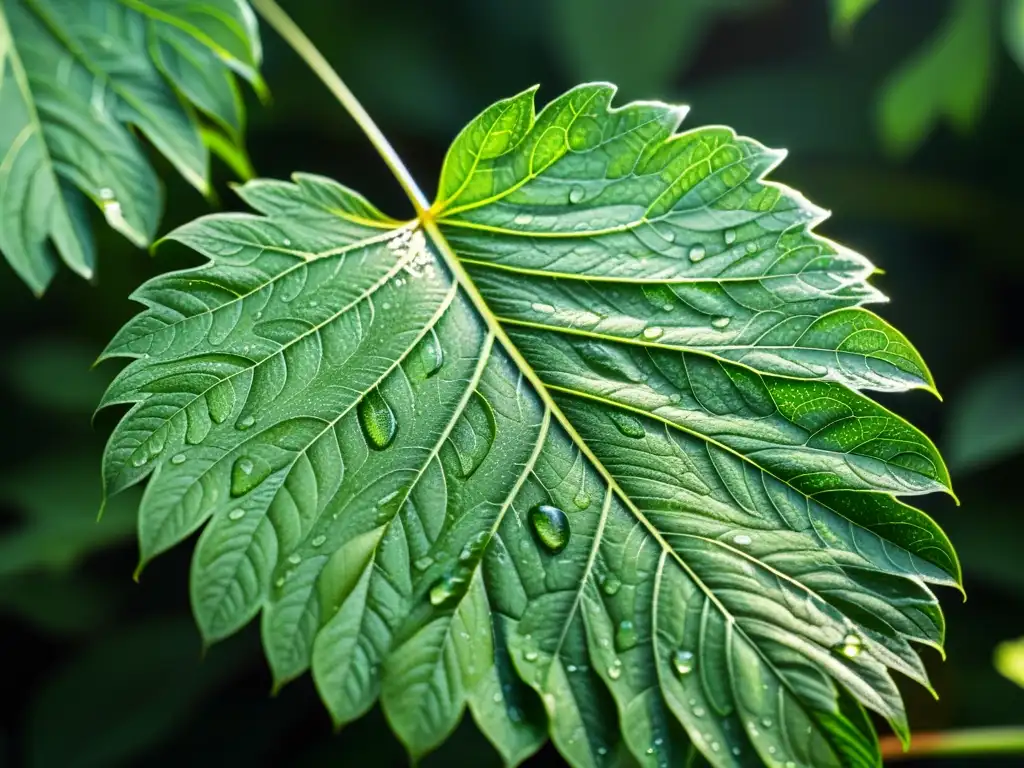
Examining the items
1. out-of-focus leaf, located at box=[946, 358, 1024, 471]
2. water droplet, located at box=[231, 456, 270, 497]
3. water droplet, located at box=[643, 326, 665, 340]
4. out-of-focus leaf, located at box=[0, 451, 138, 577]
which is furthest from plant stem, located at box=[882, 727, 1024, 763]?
out-of-focus leaf, located at box=[0, 451, 138, 577]

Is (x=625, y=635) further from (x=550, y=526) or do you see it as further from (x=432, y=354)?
(x=432, y=354)

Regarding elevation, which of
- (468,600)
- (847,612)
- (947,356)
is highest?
(468,600)

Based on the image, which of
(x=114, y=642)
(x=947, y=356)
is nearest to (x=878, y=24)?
(x=947, y=356)

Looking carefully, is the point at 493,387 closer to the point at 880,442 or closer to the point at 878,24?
the point at 880,442

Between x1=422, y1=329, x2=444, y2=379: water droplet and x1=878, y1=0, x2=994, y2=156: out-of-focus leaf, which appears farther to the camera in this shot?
x1=878, y1=0, x2=994, y2=156: out-of-focus leaf

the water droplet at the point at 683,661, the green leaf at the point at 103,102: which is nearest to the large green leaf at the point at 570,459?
the water droplet at the point at 683,661

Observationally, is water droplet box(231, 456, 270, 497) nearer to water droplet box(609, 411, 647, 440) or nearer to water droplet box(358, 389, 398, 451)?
water droplet box(358, 389, 398, 451)

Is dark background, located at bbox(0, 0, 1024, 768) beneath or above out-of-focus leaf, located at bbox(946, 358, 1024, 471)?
above
